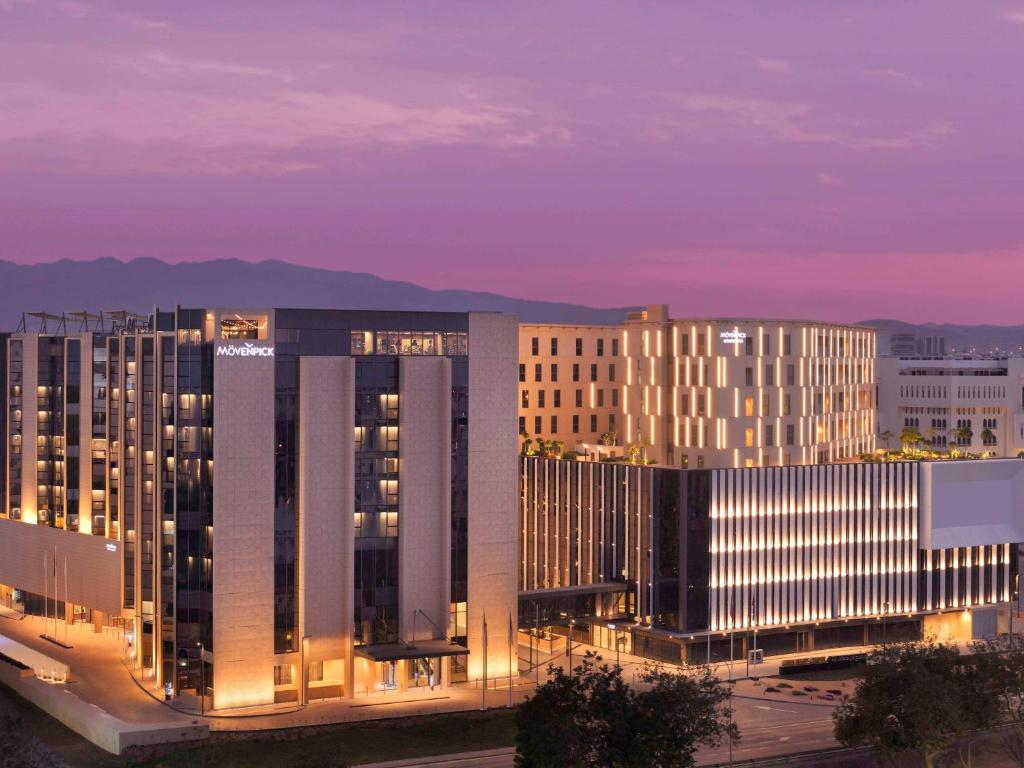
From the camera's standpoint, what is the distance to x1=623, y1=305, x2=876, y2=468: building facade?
12256 cm

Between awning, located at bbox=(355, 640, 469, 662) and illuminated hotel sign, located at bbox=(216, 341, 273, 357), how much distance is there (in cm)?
2217

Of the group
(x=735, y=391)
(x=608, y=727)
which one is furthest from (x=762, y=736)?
(x=735, y=391)

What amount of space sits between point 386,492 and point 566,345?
45.4 meters

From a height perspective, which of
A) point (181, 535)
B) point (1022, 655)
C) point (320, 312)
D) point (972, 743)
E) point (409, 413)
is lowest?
point (972, 743)

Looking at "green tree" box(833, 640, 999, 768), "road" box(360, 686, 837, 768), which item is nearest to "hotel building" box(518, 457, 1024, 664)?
"road" box(360, 686, 837, 768)

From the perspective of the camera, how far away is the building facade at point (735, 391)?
4825 inches

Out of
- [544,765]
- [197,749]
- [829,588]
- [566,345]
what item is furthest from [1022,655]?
[566,345]

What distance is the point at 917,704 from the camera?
2906 inches

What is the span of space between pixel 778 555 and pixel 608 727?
41.8 m

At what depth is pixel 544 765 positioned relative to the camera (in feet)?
220

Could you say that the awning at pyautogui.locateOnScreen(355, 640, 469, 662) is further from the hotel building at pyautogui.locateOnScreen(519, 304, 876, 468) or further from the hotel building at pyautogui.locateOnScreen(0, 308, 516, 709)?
the hotel building at pyautogui.locateOnScreen(519, 304, 876, 468)

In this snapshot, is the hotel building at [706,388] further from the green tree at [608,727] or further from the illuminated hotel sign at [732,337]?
the green tree at [608,727]

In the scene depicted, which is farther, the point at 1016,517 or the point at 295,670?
the point at 1016,517

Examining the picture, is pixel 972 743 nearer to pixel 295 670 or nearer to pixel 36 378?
pixel 295 670
